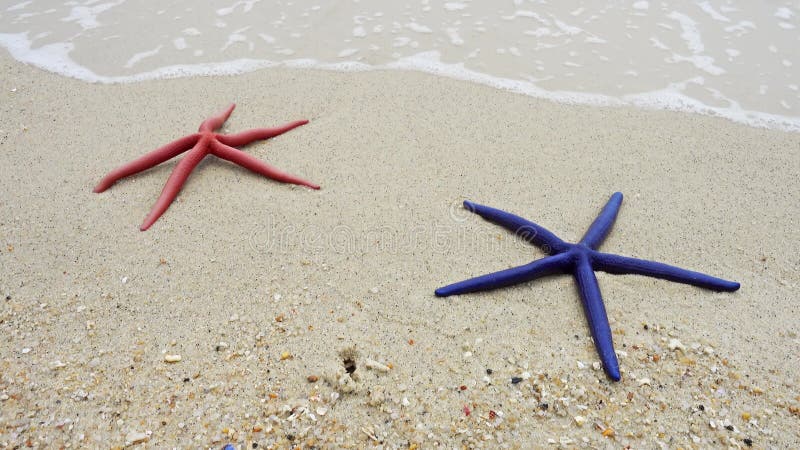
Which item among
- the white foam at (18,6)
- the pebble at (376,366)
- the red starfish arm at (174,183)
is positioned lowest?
the pebble at (376,366)

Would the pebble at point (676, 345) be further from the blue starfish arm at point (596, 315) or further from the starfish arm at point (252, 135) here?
the starfish arm at point (252, 135)

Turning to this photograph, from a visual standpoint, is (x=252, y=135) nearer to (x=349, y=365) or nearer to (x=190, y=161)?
(x=190, y=161)

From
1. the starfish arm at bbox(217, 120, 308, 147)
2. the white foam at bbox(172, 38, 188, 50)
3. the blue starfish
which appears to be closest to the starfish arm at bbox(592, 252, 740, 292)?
the blue starfish

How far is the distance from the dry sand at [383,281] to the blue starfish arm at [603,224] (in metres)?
0.16

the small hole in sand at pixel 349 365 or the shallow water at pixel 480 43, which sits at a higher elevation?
the shallow water at pixel 480 43

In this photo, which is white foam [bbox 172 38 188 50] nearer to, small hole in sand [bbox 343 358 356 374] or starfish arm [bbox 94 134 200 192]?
starfish arm [bbox 94 134 200 192]

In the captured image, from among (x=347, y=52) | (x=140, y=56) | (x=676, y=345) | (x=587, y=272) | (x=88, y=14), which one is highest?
(x=88, y=14)

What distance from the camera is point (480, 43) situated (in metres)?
5.95

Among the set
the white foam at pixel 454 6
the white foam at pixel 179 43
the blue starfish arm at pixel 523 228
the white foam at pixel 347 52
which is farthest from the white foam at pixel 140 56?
the blue starfish arm at pixel 523 228

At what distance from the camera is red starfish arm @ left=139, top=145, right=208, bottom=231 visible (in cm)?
361

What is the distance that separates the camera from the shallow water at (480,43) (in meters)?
5.27

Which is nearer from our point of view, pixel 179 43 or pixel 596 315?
pixel 596 315

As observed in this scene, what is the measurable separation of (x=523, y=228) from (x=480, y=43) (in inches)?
130

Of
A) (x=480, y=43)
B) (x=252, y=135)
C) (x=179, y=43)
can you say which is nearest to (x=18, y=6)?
(x=179, y=43)
